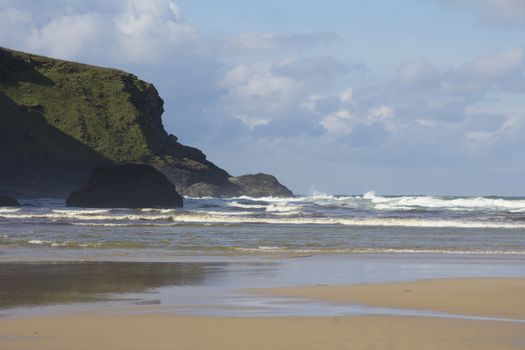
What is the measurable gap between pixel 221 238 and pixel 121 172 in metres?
40.0

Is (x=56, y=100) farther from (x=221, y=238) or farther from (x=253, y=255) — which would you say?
(x=253, y=255)

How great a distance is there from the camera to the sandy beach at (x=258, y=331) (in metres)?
8.42

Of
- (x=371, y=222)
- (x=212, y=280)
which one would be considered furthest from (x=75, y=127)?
(x=212, y=280)

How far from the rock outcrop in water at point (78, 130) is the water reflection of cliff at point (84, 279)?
272ft

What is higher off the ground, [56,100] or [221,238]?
[56,100]

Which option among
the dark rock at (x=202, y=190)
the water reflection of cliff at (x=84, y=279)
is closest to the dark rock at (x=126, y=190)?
the dark rock at (x=202, y=190)

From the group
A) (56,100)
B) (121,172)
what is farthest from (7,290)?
(56,100)

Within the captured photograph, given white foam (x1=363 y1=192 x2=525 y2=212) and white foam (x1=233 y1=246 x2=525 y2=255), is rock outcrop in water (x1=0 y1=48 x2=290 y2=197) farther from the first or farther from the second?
white foam (x1=233 y1=246 x2=525 y2=255)

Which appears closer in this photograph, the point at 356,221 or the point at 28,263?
the point at 28,263

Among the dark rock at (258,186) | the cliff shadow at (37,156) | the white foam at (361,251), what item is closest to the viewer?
the white foam at (361,251)

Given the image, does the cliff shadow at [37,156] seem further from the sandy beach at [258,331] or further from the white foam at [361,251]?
the sandy beach at [258,331]

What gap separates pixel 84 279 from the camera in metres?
14.5

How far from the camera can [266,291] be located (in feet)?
42.7

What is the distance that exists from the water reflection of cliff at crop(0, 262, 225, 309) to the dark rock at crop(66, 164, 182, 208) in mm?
47559
